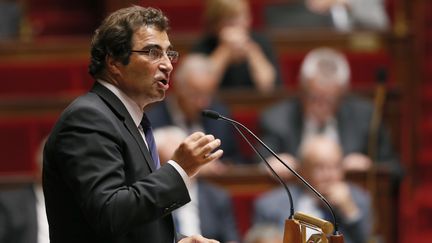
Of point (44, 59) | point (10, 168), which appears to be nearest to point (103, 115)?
point (10, 168)

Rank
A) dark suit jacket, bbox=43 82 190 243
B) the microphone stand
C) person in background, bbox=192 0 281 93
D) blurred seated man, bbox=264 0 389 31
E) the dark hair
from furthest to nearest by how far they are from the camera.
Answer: blurred seated man, bbox=264 0 389 31, person in background, bbox=192 0 281 93, the microphone stand, the dark hair, dark suit jacket, bbox=43 82 190 243

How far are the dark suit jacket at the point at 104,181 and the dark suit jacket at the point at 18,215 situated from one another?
132 centimetres

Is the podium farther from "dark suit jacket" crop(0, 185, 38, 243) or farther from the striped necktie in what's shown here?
"dark suit jacket" crop(0, 185, 38, 243)

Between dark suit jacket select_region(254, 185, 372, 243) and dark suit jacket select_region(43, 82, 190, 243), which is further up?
dark suit jacket select_region(43, 82, 190, 243)

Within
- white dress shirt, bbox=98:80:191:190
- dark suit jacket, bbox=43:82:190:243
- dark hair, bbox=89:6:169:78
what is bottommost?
dark suit jacket, bbox=43:82:190:243

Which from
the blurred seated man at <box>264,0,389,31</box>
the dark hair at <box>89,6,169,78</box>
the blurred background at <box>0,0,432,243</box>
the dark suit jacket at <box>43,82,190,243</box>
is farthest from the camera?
the blurred seated man at <box>264,0,389,31</box>

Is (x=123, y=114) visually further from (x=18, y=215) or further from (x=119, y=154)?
(x=18, y=215)

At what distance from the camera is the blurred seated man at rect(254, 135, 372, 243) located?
108 inches

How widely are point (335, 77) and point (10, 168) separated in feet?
3.63

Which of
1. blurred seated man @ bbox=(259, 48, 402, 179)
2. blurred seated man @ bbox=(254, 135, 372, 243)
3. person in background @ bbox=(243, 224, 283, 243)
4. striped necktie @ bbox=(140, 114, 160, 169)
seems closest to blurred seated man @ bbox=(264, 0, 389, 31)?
blurred seated man @ bbox=(259, 48, 402, 179)

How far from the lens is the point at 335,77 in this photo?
3.18 m

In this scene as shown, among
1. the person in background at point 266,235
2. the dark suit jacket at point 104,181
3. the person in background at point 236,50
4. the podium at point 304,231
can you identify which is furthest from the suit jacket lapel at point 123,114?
the person in background at point 236,50

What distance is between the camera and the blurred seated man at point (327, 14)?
12.3 feet

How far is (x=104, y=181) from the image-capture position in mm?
1304
